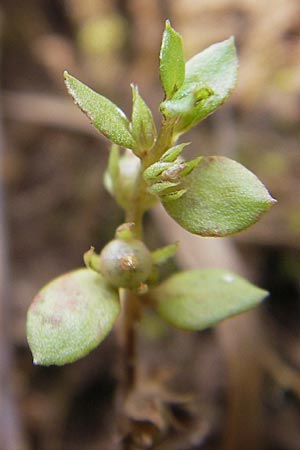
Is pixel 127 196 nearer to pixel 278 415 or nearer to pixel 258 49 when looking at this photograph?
pixel 278 415

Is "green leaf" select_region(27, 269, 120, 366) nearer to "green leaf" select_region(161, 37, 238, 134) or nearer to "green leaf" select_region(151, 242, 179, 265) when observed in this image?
"green leaf" select_region(151, 242, 179, 265)

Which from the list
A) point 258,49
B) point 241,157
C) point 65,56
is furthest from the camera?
point 65,56

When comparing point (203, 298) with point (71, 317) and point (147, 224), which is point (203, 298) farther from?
point (147, 224)

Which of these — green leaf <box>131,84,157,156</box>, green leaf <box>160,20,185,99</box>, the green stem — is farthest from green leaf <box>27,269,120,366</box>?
green leaf <box>160,20,185,99</box>

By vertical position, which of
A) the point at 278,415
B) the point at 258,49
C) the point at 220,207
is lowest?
the point at 278,415

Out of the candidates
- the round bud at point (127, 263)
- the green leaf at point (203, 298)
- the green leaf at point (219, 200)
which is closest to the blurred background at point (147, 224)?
the green leaf at point (203, 298)

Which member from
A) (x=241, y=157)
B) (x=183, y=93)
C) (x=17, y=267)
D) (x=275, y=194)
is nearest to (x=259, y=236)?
(x=275, y=194)

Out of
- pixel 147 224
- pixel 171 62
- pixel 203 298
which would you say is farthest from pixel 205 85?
pixel 147 224

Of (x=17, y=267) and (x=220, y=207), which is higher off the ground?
(x=220, y=207)
